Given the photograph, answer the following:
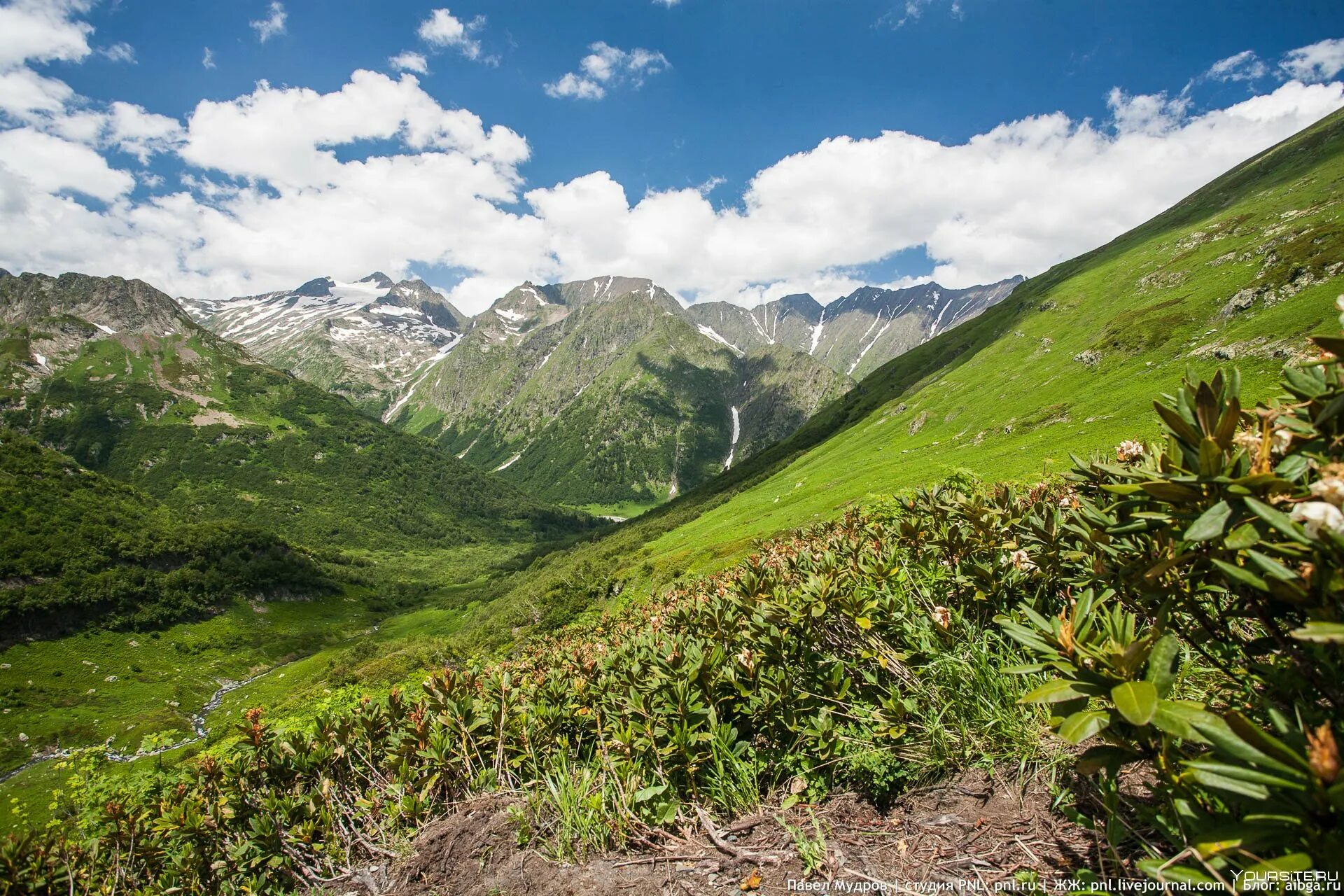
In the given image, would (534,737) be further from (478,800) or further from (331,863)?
(331,863)

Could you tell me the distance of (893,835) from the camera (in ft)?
13.0

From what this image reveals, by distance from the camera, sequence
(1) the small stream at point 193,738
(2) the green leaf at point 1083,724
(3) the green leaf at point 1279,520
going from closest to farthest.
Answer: (3) the green leaf at point 1279,520
(2) the green leaf at point 1083,724
(1) the small stream at point 193,738

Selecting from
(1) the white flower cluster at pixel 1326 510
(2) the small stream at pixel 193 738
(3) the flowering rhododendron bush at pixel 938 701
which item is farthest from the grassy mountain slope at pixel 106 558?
(1) the white flower cluster at pixel 1326 510

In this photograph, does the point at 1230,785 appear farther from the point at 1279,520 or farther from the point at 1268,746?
the point at 1279,520

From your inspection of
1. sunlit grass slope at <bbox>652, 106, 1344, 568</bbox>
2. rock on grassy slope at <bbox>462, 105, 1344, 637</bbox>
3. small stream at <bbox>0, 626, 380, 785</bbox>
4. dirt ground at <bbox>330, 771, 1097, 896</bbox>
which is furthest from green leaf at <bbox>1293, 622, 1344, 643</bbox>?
small stream at <bbox>0, 626, 380, 785</bbox>

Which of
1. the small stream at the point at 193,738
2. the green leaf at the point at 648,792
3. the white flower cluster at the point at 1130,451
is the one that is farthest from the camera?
the small stream at the point at 193,738

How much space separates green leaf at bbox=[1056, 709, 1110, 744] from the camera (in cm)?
214

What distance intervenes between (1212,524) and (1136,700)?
2.60 feet

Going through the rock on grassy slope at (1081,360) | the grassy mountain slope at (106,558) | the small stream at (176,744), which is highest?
the grassy mountain slope at (106,558)

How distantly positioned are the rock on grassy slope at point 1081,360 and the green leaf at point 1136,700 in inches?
236

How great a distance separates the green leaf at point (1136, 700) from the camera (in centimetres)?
199

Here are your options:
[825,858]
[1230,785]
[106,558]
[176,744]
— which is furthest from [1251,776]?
Answer: [106,558]

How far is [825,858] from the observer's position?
12.3 feet

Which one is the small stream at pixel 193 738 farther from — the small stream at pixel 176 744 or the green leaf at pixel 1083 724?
the green leaf at pixel 1083 724
